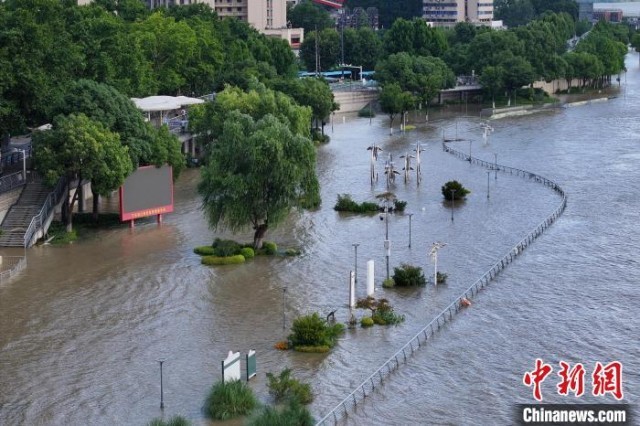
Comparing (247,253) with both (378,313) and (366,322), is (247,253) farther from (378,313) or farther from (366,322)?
(366,322)

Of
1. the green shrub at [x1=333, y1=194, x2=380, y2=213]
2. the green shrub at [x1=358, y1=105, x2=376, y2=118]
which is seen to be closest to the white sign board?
the green shrub at [x1=333, y1=194, x2=380, y2=213]

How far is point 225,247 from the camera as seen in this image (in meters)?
60.6

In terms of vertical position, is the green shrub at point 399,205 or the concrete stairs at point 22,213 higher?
the concrete stairs at point 22,213

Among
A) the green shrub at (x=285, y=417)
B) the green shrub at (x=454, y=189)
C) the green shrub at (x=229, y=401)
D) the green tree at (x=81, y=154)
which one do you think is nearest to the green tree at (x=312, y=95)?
the green shrub at (x=454, y=189)

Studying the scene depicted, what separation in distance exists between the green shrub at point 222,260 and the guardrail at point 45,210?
8.59 m

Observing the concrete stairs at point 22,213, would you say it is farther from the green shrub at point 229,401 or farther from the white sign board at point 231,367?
the green shrub at point 229,401

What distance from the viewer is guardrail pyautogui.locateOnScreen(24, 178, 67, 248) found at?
2447 inches

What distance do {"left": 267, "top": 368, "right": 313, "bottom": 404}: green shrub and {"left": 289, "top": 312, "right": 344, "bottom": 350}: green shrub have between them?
4.70 m

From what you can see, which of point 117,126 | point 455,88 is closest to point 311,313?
point 117,126

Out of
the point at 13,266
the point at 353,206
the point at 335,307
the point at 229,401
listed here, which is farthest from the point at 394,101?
the point at 229,401

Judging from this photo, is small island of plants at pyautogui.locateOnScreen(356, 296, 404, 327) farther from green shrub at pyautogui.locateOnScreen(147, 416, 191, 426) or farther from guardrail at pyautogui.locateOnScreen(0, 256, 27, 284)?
guardrail at pyautogui.locateOnScreen(0, 256, 27, 284)

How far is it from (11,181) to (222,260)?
42.4 feet

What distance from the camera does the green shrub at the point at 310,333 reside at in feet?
154

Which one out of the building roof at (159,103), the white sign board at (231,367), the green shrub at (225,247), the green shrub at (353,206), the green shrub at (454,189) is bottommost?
the white sign board at (231,367)
